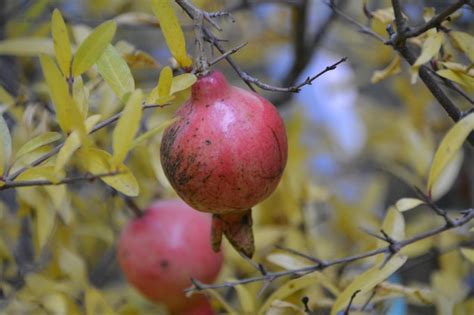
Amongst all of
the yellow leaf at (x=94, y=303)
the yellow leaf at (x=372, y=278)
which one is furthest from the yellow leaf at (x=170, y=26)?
the yellow leaf at (x=94, y=303)

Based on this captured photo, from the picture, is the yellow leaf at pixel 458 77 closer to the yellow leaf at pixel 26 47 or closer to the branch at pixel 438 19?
the branch at pixel 438 19

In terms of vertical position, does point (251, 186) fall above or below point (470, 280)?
above

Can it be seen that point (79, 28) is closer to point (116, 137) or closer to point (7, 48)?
point (7, 48)

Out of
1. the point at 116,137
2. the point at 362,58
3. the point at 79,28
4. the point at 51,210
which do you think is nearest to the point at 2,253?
the point at 51,210

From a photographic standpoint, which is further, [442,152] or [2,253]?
[2,253]

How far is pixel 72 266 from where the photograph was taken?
2.77 ft

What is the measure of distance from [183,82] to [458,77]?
0.20 meters

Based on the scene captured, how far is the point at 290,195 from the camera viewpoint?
3.16 ft

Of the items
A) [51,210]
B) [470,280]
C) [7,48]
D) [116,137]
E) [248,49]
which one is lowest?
[470,280]

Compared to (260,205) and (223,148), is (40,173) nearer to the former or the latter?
(223,148)

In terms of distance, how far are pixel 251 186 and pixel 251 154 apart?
23 mm

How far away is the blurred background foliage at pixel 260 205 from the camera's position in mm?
763

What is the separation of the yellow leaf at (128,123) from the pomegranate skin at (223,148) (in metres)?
0.05

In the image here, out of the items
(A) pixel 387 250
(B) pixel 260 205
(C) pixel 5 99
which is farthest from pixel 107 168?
(B) pixel 260 205
